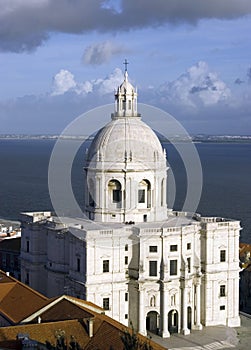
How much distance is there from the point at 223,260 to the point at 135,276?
6.87 m

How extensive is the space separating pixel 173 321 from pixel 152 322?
4.56ft

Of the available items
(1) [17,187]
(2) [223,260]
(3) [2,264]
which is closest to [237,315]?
(2) [223,260]

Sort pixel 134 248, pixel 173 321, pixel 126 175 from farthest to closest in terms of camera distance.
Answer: pixel 126 175, pixel 173 321, pixel 134 248

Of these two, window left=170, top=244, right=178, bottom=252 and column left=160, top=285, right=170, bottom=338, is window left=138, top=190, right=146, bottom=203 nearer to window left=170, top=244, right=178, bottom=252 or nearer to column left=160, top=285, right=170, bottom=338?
window left=170, top=244, right=178, bottom=252

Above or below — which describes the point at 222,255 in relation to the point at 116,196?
below

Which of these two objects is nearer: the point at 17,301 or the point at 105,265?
the point at 17,301

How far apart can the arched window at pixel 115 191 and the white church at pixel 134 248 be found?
67mm

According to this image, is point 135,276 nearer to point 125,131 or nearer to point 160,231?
point 160,231

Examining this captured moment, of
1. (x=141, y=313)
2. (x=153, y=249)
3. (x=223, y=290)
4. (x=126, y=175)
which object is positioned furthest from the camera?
(x=223, y=290)

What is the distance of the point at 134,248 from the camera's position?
47.3 metres

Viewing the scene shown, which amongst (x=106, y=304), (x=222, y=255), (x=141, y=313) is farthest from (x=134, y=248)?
(x=222, y=255)

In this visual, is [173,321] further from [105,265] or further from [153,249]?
[105,265]

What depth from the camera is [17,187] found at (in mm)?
135875

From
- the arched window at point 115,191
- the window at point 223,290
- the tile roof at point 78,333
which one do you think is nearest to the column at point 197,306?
the window at point 223,290
